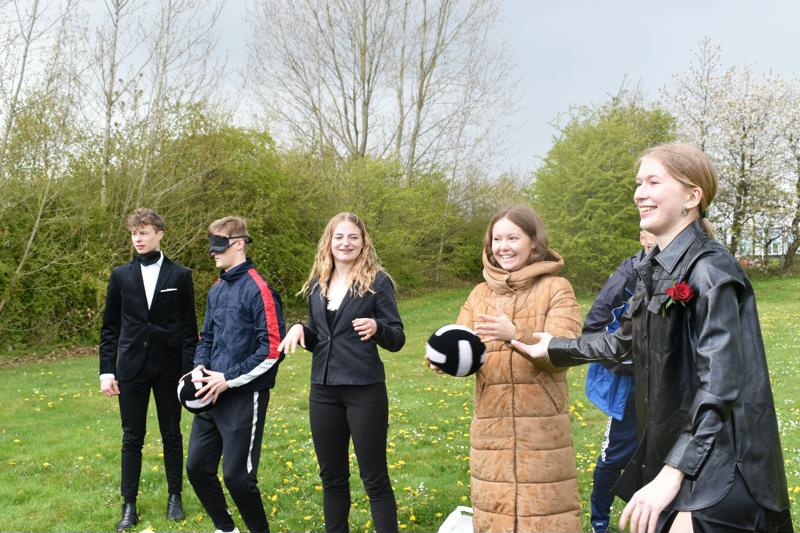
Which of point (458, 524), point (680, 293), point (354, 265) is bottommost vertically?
point (458, 524)

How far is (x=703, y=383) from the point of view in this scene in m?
1.94

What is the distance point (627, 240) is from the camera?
26297 mm

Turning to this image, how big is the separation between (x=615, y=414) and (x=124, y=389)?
3384 mm

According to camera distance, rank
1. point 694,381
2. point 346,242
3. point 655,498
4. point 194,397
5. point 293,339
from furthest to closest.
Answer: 1. point 346,242
2. point 194,397
3. point 293,339
4. point 694,381
5. point 655,498

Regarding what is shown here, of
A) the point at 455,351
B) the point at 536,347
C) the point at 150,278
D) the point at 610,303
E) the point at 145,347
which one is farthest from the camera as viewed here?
the point at 150,278

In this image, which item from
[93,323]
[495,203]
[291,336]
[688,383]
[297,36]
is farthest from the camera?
[495,203]

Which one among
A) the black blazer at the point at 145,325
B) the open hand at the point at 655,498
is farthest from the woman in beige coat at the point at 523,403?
the black blazer at the point at 145,325

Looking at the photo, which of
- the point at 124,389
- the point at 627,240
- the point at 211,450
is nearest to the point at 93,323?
the point at 124,389

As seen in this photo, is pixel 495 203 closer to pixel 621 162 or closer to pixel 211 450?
pixel 621 162

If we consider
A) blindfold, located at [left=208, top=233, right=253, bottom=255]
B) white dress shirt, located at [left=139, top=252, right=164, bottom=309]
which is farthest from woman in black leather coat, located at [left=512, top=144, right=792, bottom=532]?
white dress shirt, located at [left=139, top=252, right=164, bottom=309]

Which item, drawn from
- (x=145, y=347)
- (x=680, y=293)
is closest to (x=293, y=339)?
(x=145, y=347)

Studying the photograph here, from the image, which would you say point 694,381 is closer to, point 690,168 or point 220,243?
point 690,168

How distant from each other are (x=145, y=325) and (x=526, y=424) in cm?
293

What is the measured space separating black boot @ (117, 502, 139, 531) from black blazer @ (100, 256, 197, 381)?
0.95 m
